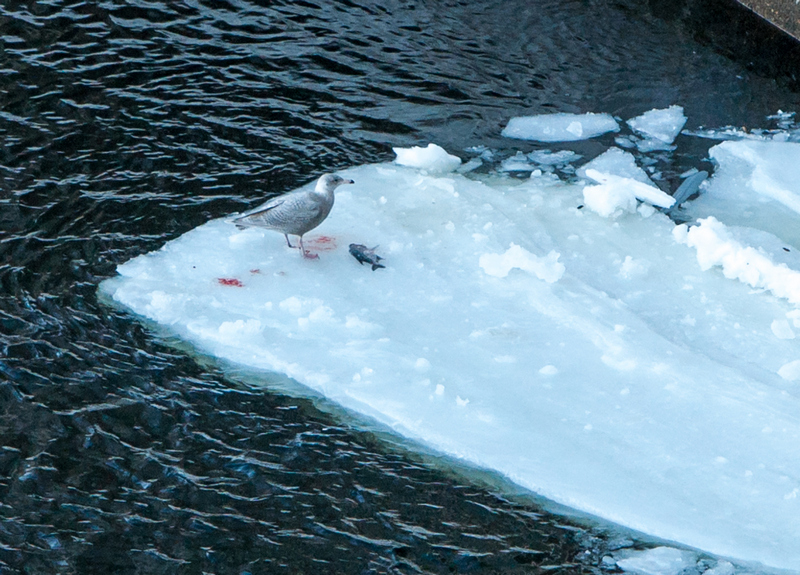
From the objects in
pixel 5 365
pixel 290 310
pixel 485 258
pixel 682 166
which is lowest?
pixel 5 365

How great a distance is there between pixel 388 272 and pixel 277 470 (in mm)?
1733

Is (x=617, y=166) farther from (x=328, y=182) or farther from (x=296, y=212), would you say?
(x=296, y=212)

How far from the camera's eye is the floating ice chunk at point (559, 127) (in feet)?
24.1

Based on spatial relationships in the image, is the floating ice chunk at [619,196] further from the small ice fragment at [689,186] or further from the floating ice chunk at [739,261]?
the floating ice chunk at [739,261]

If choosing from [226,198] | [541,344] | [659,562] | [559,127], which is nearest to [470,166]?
[559,127]

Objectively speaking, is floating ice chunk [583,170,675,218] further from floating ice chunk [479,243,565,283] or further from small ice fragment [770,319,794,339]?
small ice fragment [770,319,794,339]

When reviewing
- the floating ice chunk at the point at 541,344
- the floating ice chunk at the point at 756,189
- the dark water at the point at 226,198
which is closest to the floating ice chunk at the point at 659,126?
the dark water at the point at 226,198

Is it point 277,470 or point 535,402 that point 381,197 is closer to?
point 535,402

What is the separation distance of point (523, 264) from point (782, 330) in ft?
5.18

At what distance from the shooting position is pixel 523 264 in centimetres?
580

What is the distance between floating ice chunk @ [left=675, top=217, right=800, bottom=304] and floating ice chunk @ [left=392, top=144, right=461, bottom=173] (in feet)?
6.00

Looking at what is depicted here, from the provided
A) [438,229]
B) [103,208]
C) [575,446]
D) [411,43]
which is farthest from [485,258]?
[411,43]

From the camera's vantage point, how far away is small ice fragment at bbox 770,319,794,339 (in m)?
5.39

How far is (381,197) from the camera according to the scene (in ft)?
21.2
